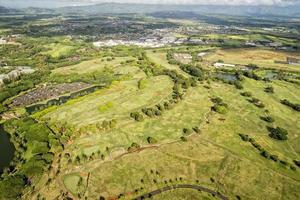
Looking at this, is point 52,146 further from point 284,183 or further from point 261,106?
point 261,106

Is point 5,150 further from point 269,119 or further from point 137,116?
point 269,119

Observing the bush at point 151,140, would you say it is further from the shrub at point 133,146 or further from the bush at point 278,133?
the bush at point 278,133

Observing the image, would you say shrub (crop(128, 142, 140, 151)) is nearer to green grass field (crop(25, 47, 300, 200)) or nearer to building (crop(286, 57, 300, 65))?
green grass field (crop(25, 47, 300, 200))

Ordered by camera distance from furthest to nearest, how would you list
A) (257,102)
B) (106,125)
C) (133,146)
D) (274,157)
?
(257,102) → (106,125) → (133,146) → (274,157)

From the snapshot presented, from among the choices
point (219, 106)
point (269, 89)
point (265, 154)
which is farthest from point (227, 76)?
point (265, 154)

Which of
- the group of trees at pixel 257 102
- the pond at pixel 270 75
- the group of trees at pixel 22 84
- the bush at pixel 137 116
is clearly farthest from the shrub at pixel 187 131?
the pond at pixel 270 75

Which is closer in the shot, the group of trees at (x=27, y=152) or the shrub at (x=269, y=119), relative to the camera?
the group of trees at (x=27, y=152)
